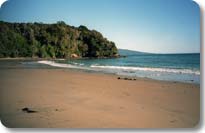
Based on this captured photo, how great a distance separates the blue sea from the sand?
9 cm

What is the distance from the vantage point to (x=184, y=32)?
2527 millimetres

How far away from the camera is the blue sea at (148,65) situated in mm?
2515

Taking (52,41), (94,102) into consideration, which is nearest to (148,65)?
(94,102)

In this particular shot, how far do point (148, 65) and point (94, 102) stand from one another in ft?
1.72

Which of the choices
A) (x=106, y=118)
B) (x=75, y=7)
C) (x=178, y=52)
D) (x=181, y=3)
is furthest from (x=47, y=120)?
(x=181, y=3)

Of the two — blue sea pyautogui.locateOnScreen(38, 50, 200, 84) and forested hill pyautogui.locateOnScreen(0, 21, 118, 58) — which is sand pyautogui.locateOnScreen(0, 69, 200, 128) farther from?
forested hill pyautogui.locateOnScreen(0, 21, 118, 58)

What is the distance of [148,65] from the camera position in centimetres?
274

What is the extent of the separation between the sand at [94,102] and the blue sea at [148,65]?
0.09m

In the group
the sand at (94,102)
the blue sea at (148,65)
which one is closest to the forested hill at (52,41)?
the blue sea at (148,65)

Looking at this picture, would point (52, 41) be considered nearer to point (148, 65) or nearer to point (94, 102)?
point (94, 102)

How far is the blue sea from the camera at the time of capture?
2515mm

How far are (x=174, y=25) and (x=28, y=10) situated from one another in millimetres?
1079

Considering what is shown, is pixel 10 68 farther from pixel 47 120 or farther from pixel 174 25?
pixel 174 25

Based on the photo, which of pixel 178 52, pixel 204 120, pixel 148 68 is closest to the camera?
pixel 204 120
